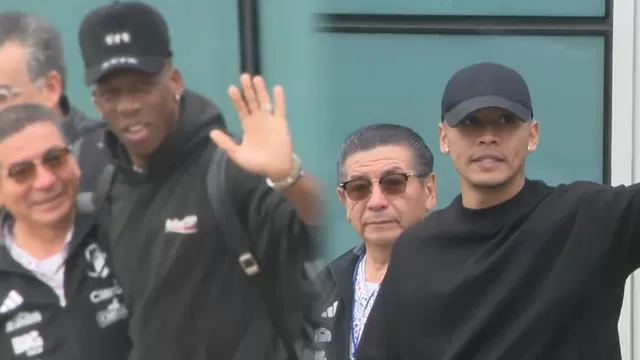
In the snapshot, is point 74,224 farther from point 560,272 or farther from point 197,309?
point 560,272

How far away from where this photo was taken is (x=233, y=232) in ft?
5.15

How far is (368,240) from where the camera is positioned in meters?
1.78

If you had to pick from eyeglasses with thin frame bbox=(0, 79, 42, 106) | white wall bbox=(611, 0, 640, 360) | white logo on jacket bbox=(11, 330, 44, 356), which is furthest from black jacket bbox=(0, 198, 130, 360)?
white wall bbox=(611, 0, 640, 360)

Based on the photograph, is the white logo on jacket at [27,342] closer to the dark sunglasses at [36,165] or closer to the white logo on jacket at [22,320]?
the white logo on jacket at [22,320]

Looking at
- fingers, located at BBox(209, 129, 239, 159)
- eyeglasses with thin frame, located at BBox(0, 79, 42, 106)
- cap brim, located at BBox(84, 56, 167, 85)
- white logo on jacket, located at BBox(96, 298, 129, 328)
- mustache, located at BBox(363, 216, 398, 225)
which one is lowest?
white logo on jacket, located at BBox(96, 298, 129, 328)

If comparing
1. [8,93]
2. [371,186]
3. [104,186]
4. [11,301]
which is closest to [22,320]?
[11,301]

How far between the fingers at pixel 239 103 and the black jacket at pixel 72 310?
1.19ft

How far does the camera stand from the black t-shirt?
4.89 feet

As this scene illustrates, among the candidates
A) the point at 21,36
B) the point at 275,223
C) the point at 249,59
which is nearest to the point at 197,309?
the point at 275,223

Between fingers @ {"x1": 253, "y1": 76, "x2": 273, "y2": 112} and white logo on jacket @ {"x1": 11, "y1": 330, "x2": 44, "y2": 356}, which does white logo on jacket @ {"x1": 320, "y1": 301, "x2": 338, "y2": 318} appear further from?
white logo on jacket @ {"x1": 11, "y1": 330, "x2": 44, "y2": 356}

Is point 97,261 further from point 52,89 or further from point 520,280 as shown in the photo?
point 520,280

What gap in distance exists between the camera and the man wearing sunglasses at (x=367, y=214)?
1.73 metres

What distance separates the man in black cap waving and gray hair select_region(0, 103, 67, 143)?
113 millimetres

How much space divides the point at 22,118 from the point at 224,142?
404 millimetres
